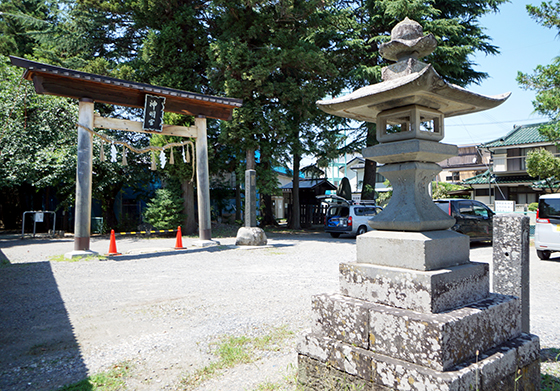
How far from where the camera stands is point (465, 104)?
3.30 meters

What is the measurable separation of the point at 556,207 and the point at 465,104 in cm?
814

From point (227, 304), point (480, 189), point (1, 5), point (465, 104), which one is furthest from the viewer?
point (480, 189)

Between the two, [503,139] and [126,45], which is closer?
[126,45]

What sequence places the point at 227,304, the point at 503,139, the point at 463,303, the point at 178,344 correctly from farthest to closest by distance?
the point at 503,139 → the point at 227,304 → the point at 178,344 → the point at 463,303

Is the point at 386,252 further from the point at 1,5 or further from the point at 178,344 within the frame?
the point at 1,5

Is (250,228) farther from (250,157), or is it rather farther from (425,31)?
(425,31)

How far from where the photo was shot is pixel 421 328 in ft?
8.14

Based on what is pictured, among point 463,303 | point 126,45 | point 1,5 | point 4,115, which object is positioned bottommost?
point 463,303

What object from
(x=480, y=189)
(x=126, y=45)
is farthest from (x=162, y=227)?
(x=480, y=189)

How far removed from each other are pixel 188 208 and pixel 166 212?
45.6 inches

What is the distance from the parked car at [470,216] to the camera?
13.0 meters

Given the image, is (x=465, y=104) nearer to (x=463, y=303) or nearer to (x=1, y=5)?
(x=463, y=303)

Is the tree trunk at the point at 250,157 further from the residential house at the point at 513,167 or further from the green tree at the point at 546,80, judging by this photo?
the residential house at the point at 513,167

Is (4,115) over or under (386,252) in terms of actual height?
over
